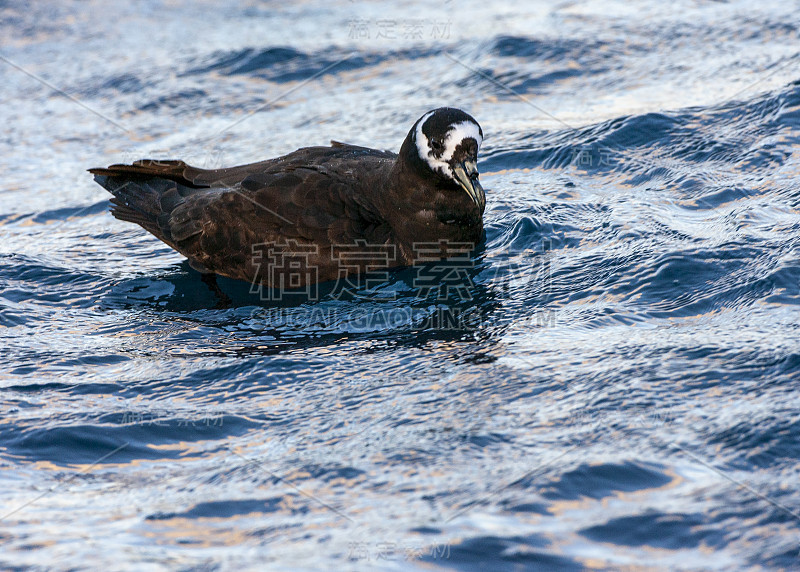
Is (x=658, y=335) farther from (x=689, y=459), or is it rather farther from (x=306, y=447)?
(x=306, y=447)

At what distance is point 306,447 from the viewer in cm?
487

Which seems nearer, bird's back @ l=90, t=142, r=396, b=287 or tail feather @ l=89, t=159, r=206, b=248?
bird's back @ l=90, t=142, r=396, b=287

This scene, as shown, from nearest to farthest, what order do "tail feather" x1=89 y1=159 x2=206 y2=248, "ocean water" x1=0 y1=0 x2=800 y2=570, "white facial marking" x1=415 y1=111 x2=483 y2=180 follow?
"ocean water" x1=0 y1=0 x2=800 y2=570, "white facial marking" x1=415 y1=111 x2=483 y2=180, "tail feather" x1=89 y1=159 x2=206 y2=248

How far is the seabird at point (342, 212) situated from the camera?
652 centimetres

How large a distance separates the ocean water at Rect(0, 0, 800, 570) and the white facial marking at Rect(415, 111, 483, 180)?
848mm

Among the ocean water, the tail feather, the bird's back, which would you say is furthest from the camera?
the tail feather

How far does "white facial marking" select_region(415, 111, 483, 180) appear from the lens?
645cm

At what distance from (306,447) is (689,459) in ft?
6.49

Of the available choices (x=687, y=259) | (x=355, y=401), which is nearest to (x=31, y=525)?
(x=355, y=401)

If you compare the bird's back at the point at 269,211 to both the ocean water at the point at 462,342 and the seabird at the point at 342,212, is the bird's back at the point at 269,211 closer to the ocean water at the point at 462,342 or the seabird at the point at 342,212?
the seabird at the point at 342,212

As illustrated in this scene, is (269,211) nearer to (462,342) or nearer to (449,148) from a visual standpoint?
(449,148)

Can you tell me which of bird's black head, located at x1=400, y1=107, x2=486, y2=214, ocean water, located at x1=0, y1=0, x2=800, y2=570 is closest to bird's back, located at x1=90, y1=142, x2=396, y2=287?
ocean water, located at x1=0, y1=0, x2=800, y2=570

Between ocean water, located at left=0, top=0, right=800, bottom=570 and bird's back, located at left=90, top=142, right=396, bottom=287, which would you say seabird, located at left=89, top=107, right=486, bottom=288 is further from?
ocean water, located at left=0, top=0, right=800, bottom=570

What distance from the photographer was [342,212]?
21.6ft
